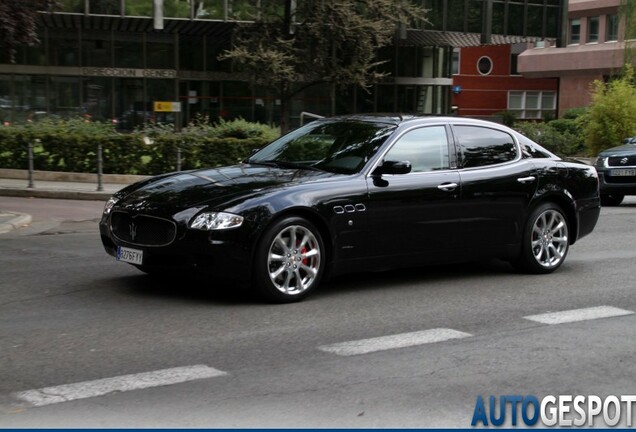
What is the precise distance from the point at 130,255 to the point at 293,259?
1.39 m

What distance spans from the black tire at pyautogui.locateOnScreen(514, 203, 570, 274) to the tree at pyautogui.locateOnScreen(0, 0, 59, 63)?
8.41m

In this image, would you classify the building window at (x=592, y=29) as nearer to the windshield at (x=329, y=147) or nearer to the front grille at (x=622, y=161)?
the front grille at (x=622, y=161)

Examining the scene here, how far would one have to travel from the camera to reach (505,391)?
535cm

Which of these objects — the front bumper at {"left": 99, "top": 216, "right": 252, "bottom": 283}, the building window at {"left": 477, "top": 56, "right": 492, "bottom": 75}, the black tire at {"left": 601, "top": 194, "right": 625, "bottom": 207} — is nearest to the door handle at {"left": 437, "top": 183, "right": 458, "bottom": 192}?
the front bumper at {"left": 99, "top": 216, "right": 252, "bottom": 283}

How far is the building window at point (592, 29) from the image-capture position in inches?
2291

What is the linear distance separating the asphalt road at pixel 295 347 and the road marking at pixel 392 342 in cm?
4

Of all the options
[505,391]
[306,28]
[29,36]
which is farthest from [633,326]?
[306,28]

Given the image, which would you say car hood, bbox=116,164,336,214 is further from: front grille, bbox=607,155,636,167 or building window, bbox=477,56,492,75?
building window, bbox=477,56,492,75

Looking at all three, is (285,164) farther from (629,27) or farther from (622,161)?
(629,27)

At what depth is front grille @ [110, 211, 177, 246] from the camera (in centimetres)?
729

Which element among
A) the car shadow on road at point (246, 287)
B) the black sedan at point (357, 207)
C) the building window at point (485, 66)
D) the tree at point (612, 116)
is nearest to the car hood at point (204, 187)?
the black sedan at point (357, 207)

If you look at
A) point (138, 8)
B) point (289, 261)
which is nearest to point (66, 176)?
point (289, 261)

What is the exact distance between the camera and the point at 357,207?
7.80 m

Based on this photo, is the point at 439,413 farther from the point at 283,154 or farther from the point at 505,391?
the point at 283,154
